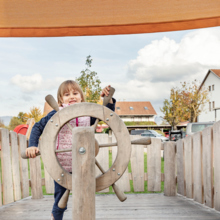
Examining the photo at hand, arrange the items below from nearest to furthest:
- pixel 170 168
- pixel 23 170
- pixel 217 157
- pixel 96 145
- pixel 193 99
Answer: pixel 96 145
pixel 217 157
pixel 23 170
pixel 170 168
pixel 193 99

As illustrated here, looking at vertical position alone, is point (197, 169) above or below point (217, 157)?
below

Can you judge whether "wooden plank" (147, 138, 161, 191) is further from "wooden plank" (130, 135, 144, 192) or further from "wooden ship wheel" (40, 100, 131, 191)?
"wooden ship wheel" (40, 100, 131, 191)

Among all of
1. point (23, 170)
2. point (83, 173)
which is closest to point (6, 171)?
point (23, 170)

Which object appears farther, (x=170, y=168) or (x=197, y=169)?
A: (x=170, y=168)

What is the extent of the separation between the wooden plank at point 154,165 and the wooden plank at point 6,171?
184 cm

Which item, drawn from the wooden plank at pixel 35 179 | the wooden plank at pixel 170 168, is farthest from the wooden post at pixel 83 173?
the wooden plank at pixel 170 168

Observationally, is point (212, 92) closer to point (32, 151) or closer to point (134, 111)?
point (134, 111)

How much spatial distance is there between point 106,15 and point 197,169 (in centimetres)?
188

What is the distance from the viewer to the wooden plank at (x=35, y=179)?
3750 millimetres

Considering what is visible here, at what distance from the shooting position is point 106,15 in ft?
9.45

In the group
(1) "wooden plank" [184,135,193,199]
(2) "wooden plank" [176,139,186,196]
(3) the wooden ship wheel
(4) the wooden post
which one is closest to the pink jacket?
(3) the wooden ship wheel

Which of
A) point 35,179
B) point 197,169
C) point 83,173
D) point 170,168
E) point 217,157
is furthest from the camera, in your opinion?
point 170,168

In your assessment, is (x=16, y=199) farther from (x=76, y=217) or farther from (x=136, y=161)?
(x=76, y=217)

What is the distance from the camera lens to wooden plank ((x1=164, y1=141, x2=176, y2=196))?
154 inches
